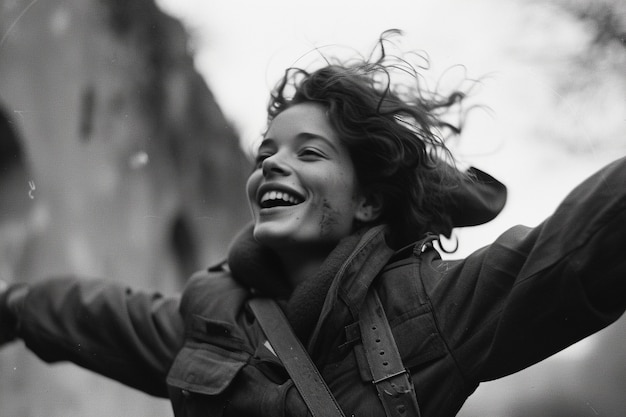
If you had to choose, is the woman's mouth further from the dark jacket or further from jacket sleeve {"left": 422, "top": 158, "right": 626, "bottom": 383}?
jacket sleeve {"left": 422, "top": 158, "right": 626, "bottom": 383}

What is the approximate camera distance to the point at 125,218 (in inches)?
55.4

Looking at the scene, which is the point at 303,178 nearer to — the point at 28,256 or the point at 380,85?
the point at 380,85

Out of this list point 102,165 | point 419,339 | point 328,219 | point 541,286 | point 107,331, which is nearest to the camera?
point 541,286

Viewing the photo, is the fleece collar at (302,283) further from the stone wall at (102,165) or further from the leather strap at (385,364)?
the stone wall at (102,165)

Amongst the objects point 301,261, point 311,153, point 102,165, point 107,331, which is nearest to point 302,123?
point 311,153

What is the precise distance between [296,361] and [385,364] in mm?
A: 95

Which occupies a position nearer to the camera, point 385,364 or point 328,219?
point 385,364

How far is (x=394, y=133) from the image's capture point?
0.96 m

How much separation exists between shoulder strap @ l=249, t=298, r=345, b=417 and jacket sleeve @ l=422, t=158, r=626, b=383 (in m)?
0.14

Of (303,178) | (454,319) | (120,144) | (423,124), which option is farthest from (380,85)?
(120,144)

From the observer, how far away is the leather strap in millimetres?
729

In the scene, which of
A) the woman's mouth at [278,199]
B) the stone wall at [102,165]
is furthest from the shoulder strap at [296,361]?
the stone wall at [102,165]

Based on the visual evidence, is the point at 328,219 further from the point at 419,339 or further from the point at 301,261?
the point at 419,339

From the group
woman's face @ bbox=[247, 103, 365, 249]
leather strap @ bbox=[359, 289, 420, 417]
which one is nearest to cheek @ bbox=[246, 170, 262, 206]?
woman's face @ bbox=[247, 103, 365, 249]
